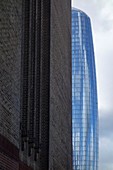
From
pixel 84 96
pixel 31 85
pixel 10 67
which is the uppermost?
pixel 84 96

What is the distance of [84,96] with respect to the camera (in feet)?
337

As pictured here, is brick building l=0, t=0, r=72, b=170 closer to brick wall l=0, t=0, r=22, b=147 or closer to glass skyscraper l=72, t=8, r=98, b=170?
brick wall l=0, t=0, r=22, b=147

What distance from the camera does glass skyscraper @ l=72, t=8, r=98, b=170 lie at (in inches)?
3974

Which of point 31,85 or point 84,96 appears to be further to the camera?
point 84,96

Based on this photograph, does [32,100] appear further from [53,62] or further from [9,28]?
[9,28]

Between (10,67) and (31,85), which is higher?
(31,85)

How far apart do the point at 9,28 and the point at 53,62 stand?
1183 cm

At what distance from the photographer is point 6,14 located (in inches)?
592

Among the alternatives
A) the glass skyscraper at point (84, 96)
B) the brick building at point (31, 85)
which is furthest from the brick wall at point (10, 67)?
the glass skyscraper at point (84, 96)

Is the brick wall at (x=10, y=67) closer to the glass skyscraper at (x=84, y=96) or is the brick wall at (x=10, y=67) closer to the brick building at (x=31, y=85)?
the brick building at (x=31, y=85)

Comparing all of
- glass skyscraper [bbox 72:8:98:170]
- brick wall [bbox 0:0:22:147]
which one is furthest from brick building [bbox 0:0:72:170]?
glass skyscraper [bbox 72:8:98:170]

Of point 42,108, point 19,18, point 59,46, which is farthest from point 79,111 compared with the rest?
point 19,18

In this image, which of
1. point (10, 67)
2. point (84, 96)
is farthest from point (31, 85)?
point (84, 96)

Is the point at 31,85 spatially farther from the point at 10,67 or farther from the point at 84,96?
the point at 84,96
